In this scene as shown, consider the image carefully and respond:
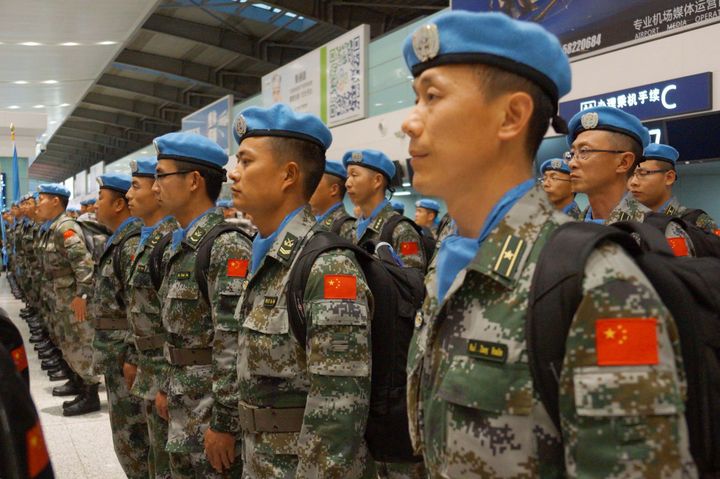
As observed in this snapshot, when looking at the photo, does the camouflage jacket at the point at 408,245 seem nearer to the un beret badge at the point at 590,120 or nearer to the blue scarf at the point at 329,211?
the blue scarf at the point at 329,211

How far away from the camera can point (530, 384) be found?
40.8 inches

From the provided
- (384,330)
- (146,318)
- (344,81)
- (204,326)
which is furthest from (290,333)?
(344,81)

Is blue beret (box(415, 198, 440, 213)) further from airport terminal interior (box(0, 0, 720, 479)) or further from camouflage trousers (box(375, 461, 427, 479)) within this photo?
camouflage trousers (box(375, 461, 427, 479))

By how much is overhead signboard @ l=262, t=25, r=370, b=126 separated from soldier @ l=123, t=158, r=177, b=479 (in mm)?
5281

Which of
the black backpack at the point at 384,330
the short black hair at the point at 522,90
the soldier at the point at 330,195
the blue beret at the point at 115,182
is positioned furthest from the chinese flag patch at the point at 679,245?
the blue beret at the point at 115,182

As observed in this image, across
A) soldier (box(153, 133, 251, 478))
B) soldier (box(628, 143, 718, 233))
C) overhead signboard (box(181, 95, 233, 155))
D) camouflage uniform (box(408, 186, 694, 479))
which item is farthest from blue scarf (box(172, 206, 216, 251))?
overhead signboard (box(181, 95, 233, 155))

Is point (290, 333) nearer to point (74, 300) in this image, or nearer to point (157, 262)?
point (157, 262)

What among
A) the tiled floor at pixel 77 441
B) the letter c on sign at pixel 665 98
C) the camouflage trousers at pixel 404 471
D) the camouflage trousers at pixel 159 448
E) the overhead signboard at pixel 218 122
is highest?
the overhead signboard at pixel 218 122

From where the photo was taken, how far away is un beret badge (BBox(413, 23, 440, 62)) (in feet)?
3.99

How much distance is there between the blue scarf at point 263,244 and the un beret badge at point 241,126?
0.32 m

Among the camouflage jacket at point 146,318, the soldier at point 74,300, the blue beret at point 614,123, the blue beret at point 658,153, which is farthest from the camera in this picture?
the soldier at point 74,300

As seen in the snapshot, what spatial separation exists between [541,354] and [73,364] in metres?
5.74

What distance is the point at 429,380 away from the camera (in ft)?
4.01

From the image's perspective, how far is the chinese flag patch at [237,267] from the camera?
248 centimetres
